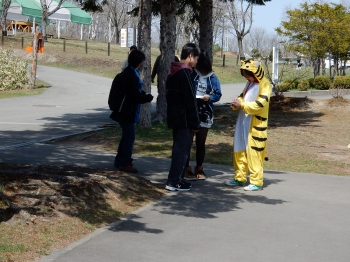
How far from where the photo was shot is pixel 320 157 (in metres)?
11.7

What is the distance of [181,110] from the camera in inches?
312

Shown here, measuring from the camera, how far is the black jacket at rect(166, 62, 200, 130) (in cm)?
785

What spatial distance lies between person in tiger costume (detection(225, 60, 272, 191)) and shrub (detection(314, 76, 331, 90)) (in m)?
24.2

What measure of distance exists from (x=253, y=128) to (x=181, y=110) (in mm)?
1106

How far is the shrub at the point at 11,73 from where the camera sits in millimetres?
26689

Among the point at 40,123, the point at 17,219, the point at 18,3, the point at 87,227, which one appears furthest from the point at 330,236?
the point at 18,3

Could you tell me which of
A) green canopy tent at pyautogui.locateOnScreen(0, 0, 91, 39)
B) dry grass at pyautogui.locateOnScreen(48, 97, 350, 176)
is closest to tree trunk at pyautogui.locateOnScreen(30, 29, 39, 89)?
dry grass at pyautogui.locateOnScreen(48, 97, 350, 176)

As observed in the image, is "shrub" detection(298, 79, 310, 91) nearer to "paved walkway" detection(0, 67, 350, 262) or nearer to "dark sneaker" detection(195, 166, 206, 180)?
"paved walkway" detection(0, 67, 350, 262)

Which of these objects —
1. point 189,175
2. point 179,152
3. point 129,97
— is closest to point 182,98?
point 179,152

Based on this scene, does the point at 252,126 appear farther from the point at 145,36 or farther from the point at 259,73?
the point at 145,36

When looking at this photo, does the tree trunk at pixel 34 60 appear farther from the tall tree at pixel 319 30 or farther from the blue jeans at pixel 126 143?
the blue jeans at pixel 126 143

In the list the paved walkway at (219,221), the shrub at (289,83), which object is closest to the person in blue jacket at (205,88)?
the paved walkway at (219,221)

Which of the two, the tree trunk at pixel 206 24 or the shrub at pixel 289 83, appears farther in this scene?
the shrub at pixel 289 83

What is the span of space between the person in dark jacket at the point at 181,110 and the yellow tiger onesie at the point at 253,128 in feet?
2.41
